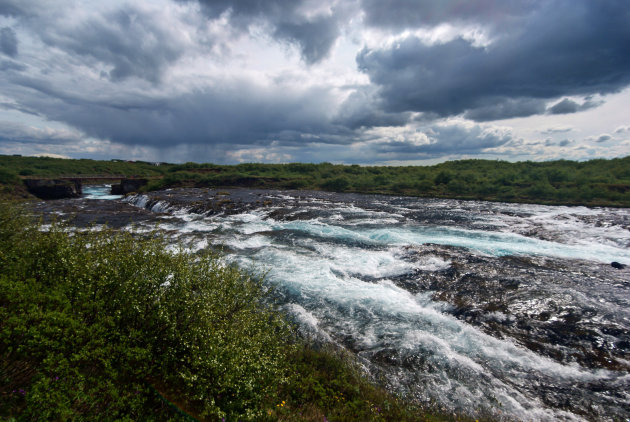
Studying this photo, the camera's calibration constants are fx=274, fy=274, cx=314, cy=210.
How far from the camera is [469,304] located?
13.3m

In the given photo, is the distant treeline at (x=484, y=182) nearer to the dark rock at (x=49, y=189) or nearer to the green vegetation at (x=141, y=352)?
the dark rock at (x=49, y=189)

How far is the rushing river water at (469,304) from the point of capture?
8312mm

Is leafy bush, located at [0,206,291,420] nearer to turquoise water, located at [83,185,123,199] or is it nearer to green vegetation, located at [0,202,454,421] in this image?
green vegetation, located at [0,202,454,421]

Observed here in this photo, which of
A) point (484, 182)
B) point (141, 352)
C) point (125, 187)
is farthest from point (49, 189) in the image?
point (484, 182)

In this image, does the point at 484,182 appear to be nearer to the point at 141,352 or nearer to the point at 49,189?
the point at 141,352

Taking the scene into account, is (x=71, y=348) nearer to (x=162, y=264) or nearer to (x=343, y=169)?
(x=162, y=264)

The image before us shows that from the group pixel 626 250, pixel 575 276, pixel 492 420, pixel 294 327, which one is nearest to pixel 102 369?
pixel 294 327

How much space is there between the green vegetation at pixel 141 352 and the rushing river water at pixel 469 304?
2.33 meters

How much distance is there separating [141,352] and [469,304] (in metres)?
13.5

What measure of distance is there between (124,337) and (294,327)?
627 cm

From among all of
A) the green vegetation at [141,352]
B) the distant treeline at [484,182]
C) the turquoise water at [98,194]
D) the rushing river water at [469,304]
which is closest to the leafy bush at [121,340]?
the green vegetation at [141,352]

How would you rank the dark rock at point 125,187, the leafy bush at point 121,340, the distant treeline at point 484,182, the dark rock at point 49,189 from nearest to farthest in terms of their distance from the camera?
the leafy bush at point 121,340 → the dark rock at point 49,189 → the distant treeline at point 484,182 → the dark rock at point 125,187

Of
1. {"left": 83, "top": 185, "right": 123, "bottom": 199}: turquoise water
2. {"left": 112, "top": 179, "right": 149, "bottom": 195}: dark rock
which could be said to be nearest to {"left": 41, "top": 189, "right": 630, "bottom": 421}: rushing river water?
{"left": 83, "top": 185, "right": 123, "bottom": 199}: turquoise water

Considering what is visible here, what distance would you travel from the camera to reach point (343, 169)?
120m
